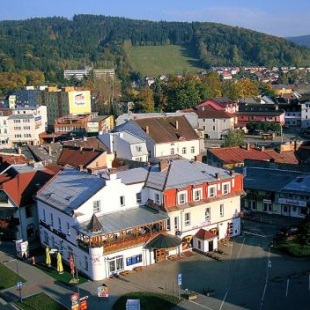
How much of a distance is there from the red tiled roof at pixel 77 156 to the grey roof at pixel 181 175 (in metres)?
12.9

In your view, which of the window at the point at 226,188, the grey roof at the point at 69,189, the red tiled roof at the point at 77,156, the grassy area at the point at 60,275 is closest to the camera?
the grassy area at the point at 60,275

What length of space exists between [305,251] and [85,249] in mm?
13548

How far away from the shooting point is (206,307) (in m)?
Answer: 25.3

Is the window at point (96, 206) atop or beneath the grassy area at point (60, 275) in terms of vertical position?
atop

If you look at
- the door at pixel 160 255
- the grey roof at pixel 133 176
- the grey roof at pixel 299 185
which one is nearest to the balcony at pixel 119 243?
the door at pixel 160 255

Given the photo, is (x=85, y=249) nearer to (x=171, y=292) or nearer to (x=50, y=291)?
(x=50, y=291)

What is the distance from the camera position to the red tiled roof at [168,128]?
5912cm

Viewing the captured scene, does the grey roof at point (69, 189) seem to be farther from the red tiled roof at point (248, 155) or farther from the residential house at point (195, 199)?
the red tiled roof at point (248, 155)

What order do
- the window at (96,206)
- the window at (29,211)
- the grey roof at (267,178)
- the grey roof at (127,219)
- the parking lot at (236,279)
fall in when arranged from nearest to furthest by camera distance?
the parking lot at (236,279), the grey roof at (127,219), the window at (96,206), the window at (29,211), the grey roof at (267,178)

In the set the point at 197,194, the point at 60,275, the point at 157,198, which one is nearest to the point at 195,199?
the point at 197,194

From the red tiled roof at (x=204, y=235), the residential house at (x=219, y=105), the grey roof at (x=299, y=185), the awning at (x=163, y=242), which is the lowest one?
the red tiled roof at (x=204, y=235)

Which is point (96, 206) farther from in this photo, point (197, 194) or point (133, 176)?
point (197, 194)

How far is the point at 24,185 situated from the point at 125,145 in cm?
1814

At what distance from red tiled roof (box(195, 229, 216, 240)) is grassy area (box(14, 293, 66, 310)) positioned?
10653mm
